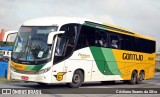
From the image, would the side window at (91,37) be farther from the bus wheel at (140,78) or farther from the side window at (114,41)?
the bus wheel at (140,78)

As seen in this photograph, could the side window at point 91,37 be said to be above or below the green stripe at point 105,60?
above

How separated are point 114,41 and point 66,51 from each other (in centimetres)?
515

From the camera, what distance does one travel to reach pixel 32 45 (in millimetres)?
15844

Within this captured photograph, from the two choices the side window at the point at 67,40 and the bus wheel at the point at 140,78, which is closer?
the side window at the point at 67,40

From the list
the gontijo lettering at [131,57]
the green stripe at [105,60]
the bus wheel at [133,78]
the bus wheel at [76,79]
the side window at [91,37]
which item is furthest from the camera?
the bus wheel at [133,78]

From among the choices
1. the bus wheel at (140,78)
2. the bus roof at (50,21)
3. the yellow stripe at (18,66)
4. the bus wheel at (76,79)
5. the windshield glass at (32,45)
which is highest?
the bus roof at (50,21)

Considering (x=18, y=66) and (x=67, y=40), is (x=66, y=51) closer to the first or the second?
(x=67, y=40)

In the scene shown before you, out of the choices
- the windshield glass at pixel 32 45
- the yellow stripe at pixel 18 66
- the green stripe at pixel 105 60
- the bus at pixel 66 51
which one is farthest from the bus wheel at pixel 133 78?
the yellow stripe at pixel 18 66

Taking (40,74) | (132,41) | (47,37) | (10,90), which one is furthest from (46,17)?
(132,41)

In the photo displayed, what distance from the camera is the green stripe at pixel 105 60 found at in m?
18.9

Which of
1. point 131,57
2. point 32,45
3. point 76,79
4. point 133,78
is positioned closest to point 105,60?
point 76,79

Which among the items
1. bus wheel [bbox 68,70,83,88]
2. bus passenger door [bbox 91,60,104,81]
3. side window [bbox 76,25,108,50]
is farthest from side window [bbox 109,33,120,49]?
bus wheel [bbox 68,70,83,88]

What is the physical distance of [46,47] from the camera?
15562mm

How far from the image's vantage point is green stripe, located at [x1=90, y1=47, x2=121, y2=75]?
62.0 ft
